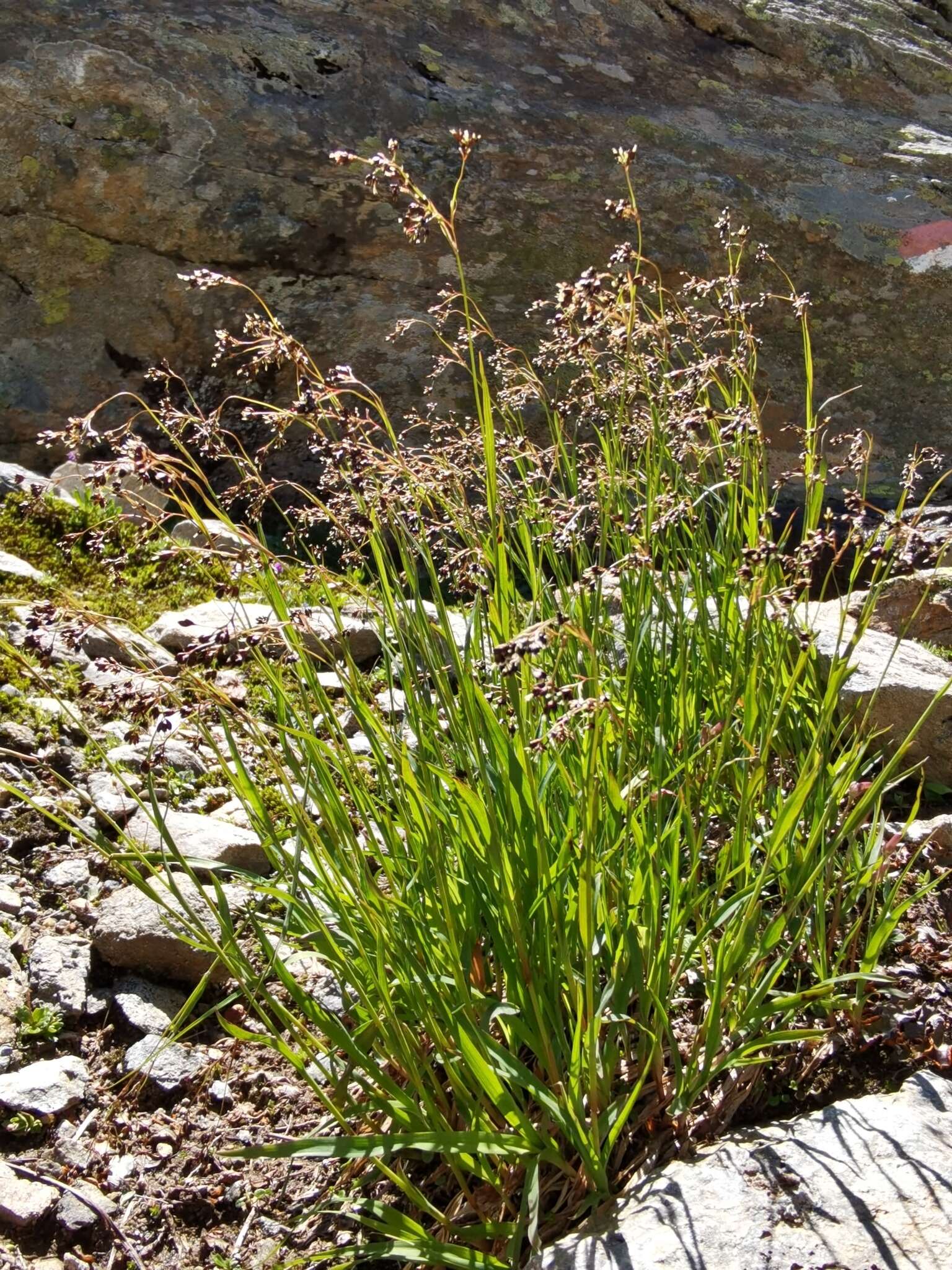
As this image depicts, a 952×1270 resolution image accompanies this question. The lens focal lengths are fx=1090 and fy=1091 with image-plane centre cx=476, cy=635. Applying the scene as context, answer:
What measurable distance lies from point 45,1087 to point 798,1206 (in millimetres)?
1436

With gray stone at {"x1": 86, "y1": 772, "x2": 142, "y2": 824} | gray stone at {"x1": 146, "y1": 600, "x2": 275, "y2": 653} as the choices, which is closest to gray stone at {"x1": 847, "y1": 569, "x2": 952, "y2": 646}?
gray stone at {"x1": 146, "y1": 600, "x2": 275, "y2": 653}

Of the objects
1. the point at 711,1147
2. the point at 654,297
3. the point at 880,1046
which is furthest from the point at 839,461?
the point at 711,1147

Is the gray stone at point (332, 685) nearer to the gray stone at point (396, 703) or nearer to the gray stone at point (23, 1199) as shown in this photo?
the gray stone at point (396, 703)

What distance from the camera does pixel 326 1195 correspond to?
6.67 ft

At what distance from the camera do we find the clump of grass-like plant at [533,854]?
1.75 m

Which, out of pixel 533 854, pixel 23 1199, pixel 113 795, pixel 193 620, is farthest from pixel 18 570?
pixel 533 854

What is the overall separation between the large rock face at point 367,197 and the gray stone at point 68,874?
119 inches

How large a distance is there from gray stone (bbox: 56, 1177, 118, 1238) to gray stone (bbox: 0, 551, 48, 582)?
7.09 feet

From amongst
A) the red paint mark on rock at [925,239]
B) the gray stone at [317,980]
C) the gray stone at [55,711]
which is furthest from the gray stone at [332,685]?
the red paint mark on rock at [925,239]

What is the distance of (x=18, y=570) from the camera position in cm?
376

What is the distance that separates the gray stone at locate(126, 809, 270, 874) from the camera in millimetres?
2744

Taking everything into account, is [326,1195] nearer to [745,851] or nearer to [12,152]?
[745,851]

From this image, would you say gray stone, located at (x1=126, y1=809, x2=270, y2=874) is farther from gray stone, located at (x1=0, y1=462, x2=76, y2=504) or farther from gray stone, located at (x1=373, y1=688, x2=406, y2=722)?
gray stone, located at (x1=0, y1=462, x2=76, y2=504)

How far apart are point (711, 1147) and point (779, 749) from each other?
987mm
